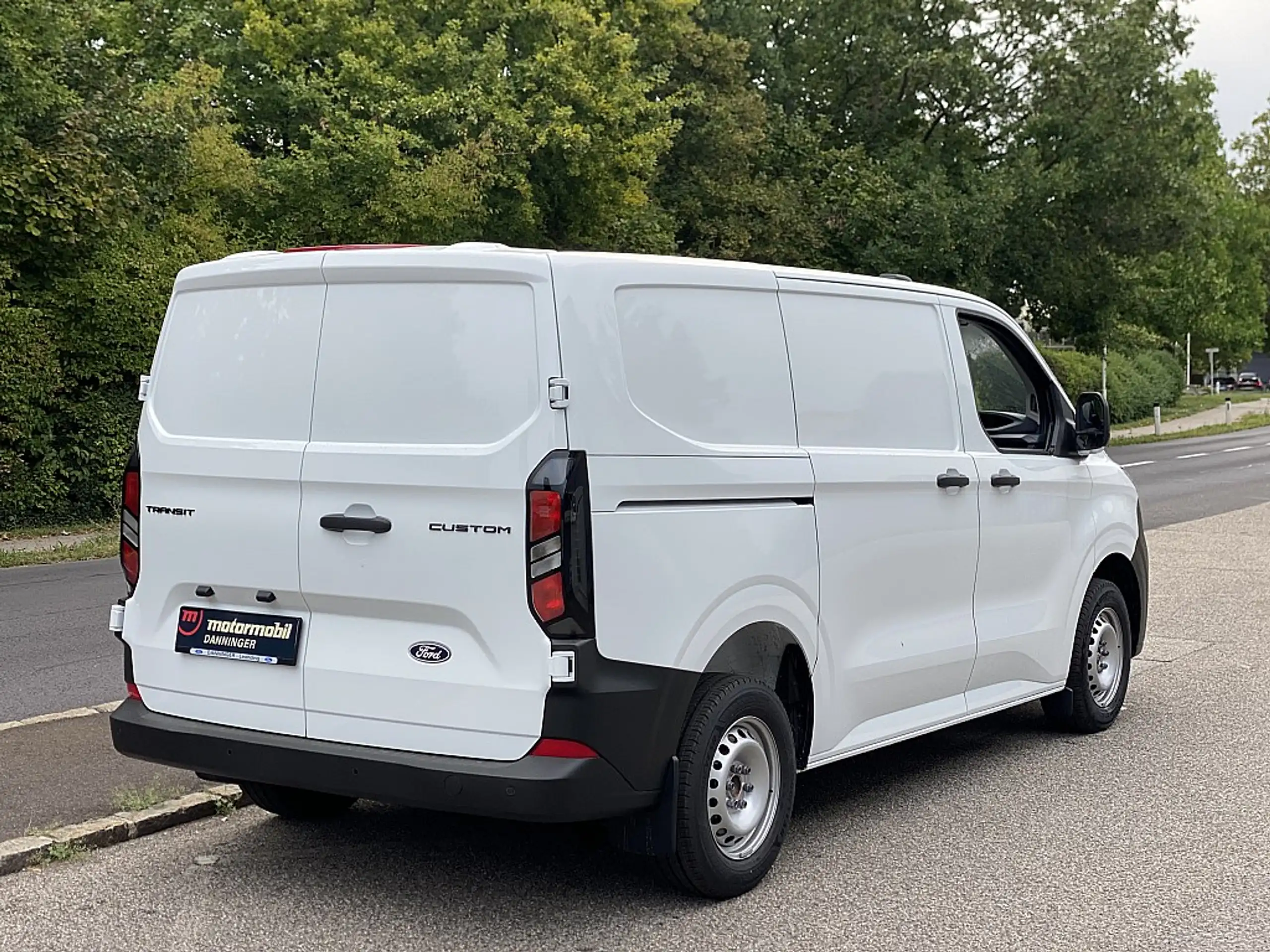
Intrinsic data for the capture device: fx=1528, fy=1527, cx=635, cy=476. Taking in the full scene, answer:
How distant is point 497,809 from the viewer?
436 centimetres

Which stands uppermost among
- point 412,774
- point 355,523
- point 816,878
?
point 355,523

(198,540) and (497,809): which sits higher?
(198,540)

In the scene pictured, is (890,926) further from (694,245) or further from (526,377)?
(694,245)

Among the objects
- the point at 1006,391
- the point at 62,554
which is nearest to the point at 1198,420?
the point at 62,554

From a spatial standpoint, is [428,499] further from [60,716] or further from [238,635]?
[60,716]

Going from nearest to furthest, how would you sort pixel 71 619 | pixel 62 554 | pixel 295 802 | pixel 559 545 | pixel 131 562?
pixel 559 545
pixel 131 562
pixel 295 802
pixel 71 619
pixel 62 554

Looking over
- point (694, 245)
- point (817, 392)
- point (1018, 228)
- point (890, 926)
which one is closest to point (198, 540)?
point (817, 392)

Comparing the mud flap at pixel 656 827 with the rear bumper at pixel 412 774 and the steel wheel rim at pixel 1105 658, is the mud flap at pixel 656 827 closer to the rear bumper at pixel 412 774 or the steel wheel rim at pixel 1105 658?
the rear bumper at pixel 412 774

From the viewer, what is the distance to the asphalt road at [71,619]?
26.6 ft

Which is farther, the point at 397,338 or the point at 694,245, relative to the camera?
the point at 694,245

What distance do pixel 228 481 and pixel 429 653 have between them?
93cm

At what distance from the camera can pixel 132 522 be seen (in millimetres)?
5223

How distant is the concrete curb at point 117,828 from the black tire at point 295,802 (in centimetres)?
15

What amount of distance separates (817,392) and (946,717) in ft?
5.14
